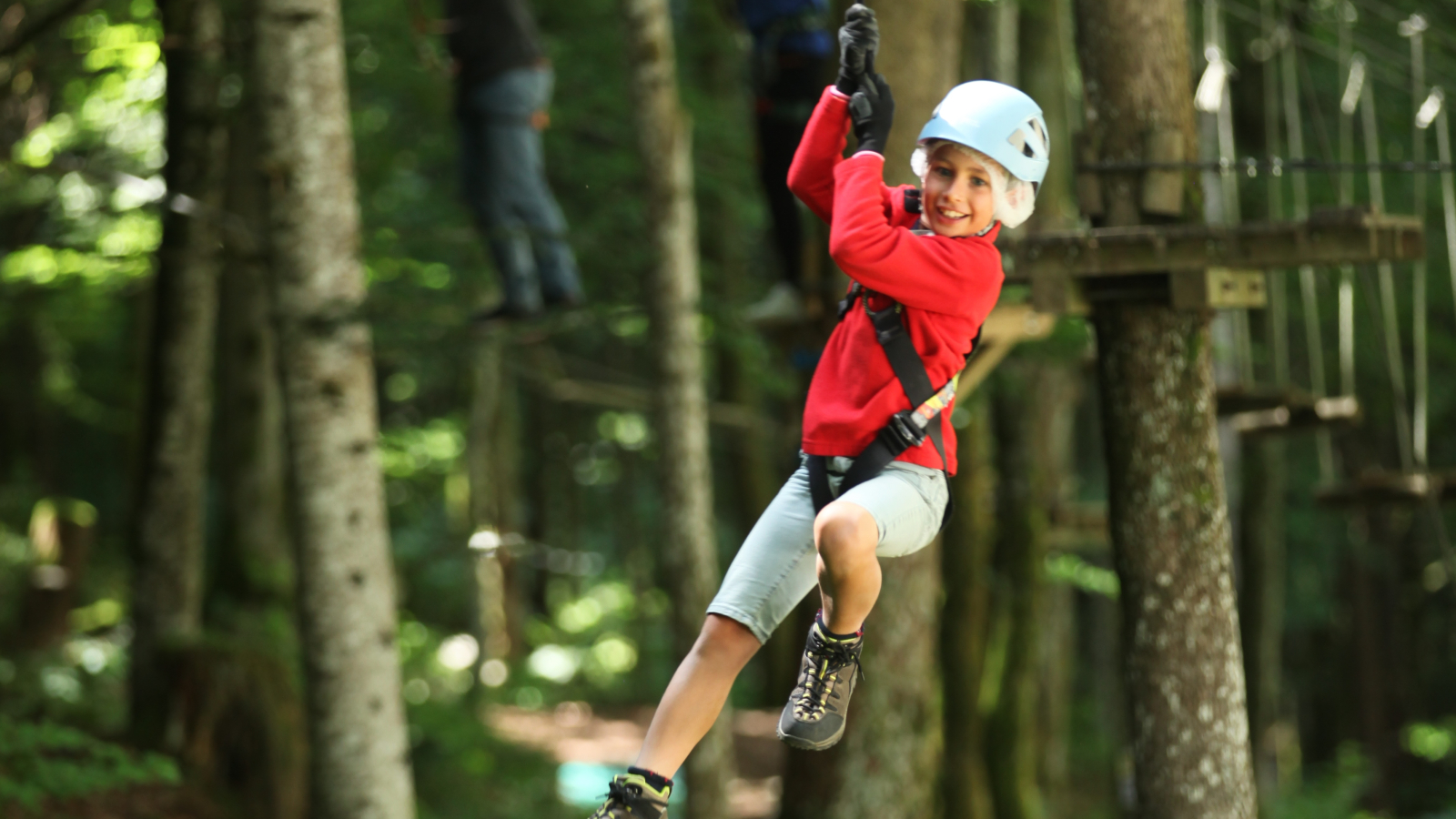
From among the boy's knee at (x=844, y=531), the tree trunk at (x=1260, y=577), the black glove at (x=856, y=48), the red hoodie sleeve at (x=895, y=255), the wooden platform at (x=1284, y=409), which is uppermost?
the black glove at (x=856, y=48)

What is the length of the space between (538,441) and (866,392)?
19176 millimetres

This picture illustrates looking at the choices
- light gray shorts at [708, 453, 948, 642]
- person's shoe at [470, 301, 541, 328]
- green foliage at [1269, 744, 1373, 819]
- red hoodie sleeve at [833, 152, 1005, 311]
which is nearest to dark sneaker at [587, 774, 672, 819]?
light gray shorts at [708, 453, 948, 642]

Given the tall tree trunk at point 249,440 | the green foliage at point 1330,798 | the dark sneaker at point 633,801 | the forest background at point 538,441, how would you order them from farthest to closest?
the green foliage at point 1330,798 < the tall tree trunk at point 249,440 < the forest background at point 538,441 < the dark sneaker at point 633,801

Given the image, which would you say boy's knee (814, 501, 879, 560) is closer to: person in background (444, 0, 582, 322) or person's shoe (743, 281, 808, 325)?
person in background (444, 0, 582, 322)

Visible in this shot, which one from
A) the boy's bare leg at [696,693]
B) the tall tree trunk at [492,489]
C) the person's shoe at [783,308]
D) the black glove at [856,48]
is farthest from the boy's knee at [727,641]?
the tall tree trunk at [492,489]

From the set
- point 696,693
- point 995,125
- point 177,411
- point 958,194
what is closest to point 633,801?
point 696,693

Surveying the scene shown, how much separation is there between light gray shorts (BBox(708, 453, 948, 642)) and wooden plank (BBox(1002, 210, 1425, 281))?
1523mm

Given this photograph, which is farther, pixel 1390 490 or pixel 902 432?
pixel 1390 490

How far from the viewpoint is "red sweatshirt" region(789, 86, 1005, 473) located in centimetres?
285

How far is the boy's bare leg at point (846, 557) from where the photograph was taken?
107 inches

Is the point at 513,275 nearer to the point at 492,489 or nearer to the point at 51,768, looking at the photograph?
the point at 51,768

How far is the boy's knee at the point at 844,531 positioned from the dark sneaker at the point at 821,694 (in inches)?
9.9

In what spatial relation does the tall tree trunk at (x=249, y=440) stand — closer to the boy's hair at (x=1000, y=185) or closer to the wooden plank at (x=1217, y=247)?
the wooden plank at (x=1217, y=247)

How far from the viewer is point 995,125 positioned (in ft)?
9.40
